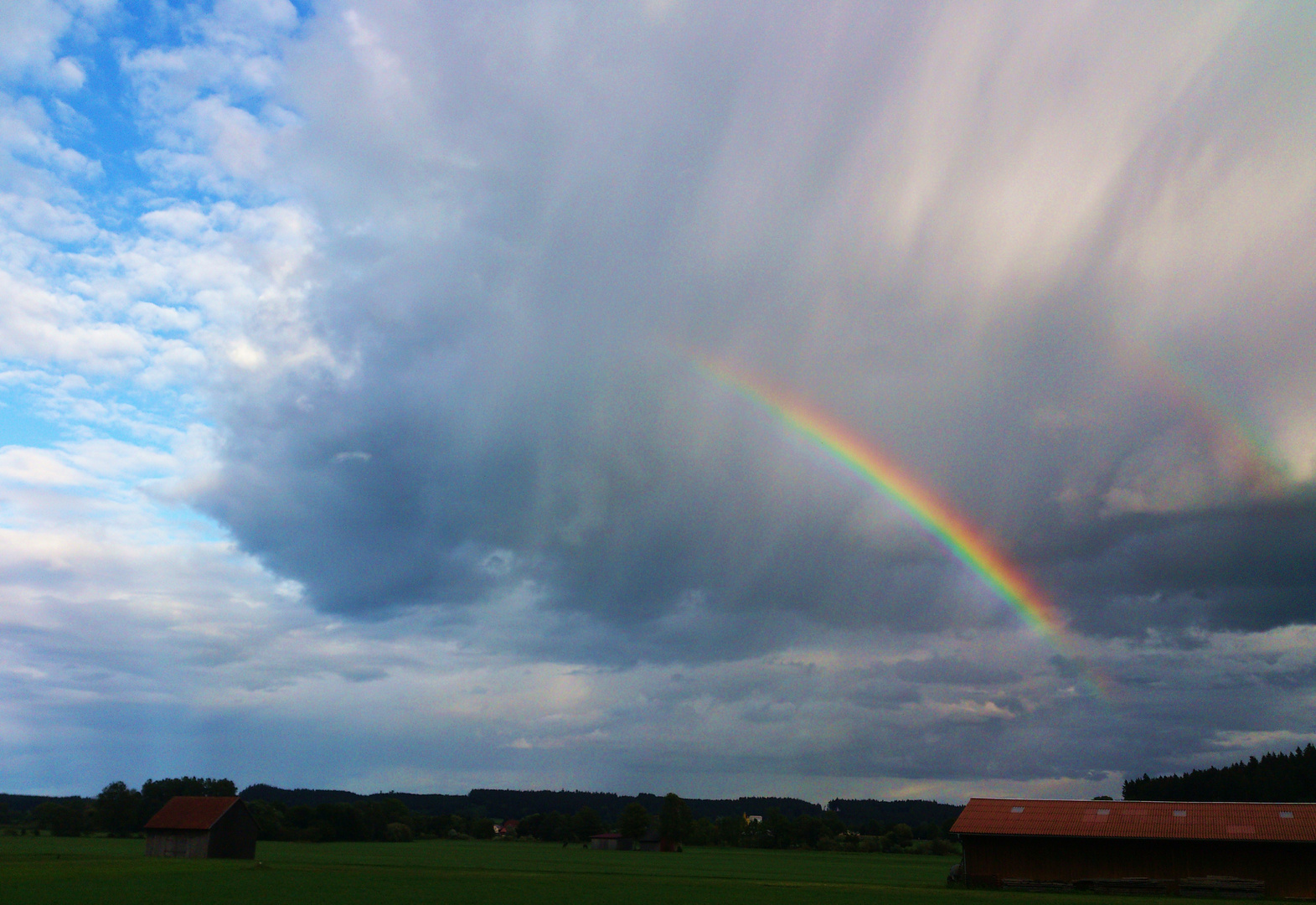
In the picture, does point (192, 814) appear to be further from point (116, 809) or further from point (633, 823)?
point (633, 823)

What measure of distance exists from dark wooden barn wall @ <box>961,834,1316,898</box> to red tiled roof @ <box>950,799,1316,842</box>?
427 mm

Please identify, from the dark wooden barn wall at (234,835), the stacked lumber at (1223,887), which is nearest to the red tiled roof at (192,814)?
the dark wooden barn wall at (234,835)

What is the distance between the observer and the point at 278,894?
37281 millimetres

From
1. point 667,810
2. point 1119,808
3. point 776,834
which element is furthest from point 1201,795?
point 1119,808

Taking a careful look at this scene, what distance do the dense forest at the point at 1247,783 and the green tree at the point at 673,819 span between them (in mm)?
69998

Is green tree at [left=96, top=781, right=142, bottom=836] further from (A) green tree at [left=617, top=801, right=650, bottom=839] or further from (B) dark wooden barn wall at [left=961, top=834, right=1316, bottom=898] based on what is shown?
(B) dark wooden barn wall at [left=961, top=834, right=1316, bottom=898]

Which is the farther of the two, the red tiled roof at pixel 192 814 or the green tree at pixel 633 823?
the green tree at pixel 633 823

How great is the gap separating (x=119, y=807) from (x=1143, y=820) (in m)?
135

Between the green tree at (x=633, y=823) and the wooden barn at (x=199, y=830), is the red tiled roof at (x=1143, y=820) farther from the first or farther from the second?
the green tree at (x=633, y=823)

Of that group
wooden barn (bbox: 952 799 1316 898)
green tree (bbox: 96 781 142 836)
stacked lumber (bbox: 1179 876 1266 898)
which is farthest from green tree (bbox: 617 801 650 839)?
stacked lumber (bbox: 1179 876 1266 898)

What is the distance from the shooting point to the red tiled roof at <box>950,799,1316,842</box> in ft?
161

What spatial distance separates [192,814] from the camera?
73.5m

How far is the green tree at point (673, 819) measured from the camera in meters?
154

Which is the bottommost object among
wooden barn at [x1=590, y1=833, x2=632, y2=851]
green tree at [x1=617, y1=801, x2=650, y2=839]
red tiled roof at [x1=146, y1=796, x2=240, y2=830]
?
wooden barn at [x1=590, y1=833, x2=632, y2=851]
